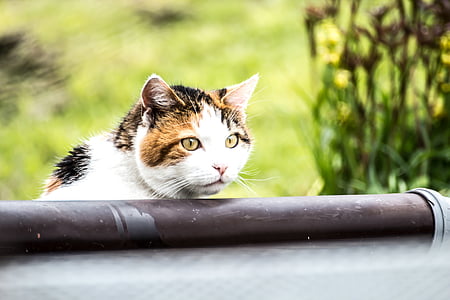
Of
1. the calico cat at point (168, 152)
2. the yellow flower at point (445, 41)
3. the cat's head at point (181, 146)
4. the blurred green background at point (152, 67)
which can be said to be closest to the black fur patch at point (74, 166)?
the calico cat at point (168, 152)

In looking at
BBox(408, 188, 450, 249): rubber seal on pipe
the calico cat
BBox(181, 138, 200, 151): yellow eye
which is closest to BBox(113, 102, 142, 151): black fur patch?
the calico cat

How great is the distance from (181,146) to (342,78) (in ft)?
3.42

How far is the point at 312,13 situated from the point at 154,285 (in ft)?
4.94

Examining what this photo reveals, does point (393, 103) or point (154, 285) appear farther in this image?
point (393, 103)

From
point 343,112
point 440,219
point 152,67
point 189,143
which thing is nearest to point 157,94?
point 189,143

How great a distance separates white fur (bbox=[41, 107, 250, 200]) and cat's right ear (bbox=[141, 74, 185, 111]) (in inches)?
2.1

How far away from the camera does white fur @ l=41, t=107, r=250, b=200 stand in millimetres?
1246

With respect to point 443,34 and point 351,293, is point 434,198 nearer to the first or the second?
point 351,293

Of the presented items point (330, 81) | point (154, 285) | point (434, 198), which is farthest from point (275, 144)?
point (154, 285)

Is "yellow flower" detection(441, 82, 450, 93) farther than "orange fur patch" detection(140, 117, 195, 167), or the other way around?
"yellow flower" detection(441, 82, 450, 93)

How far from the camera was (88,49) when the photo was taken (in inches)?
123

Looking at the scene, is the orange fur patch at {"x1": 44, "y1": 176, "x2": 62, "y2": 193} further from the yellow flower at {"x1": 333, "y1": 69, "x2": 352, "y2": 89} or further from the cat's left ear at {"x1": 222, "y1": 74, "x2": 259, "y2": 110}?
the yellow flower at {"x1": 333, "y1": 69, "x2": 352, "y2": 89}

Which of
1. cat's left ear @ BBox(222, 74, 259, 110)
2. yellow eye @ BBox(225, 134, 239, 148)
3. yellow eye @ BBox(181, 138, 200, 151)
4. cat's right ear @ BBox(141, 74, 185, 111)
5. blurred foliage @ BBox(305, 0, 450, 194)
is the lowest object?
blurred foliage @ BBox(305, 0, 450, 194)

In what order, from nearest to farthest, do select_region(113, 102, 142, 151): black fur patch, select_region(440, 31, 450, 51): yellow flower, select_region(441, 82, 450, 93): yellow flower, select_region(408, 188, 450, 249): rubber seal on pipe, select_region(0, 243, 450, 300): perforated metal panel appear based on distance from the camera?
select_region(0, 243, 450, 300): perforated metal panel, select_region(408, 188, 450, 249): rubber seal on pipe, select_region(113, 102, 142, 151): black fur patch, select_region(440, 31, 450, 51): yellow flower, select_region(441, 82, 450, 93): yellow flower
